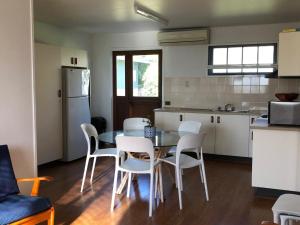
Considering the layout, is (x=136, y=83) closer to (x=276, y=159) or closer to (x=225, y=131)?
(x=225, y=131)

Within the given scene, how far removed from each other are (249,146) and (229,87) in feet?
3.92

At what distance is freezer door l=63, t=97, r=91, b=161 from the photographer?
589 centimetres

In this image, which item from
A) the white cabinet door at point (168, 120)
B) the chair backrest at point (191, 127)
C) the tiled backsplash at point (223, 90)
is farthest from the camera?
the white cabinet door at point (168, 120)

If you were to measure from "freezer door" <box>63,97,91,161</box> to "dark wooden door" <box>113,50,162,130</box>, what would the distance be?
1247 millimetres

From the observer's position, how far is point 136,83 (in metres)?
7.27

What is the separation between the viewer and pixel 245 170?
5508 millimetres

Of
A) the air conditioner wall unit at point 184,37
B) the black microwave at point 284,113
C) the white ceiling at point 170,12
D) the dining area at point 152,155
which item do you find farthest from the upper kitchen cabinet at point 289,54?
the air conditioner wall unit at point 184,37

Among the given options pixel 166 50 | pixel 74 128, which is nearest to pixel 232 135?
pixel 166 50

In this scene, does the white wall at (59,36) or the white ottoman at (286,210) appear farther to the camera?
the white wall at (59,36)

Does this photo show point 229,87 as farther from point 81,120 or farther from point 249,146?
point 81,120

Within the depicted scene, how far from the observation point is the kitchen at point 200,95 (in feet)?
13.6

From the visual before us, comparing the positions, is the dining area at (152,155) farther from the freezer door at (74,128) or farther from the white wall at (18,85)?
the freezer door at (74,128)

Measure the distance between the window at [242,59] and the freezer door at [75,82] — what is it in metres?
2.38

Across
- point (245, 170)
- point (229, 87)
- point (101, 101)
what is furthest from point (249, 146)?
point (101, 101)
